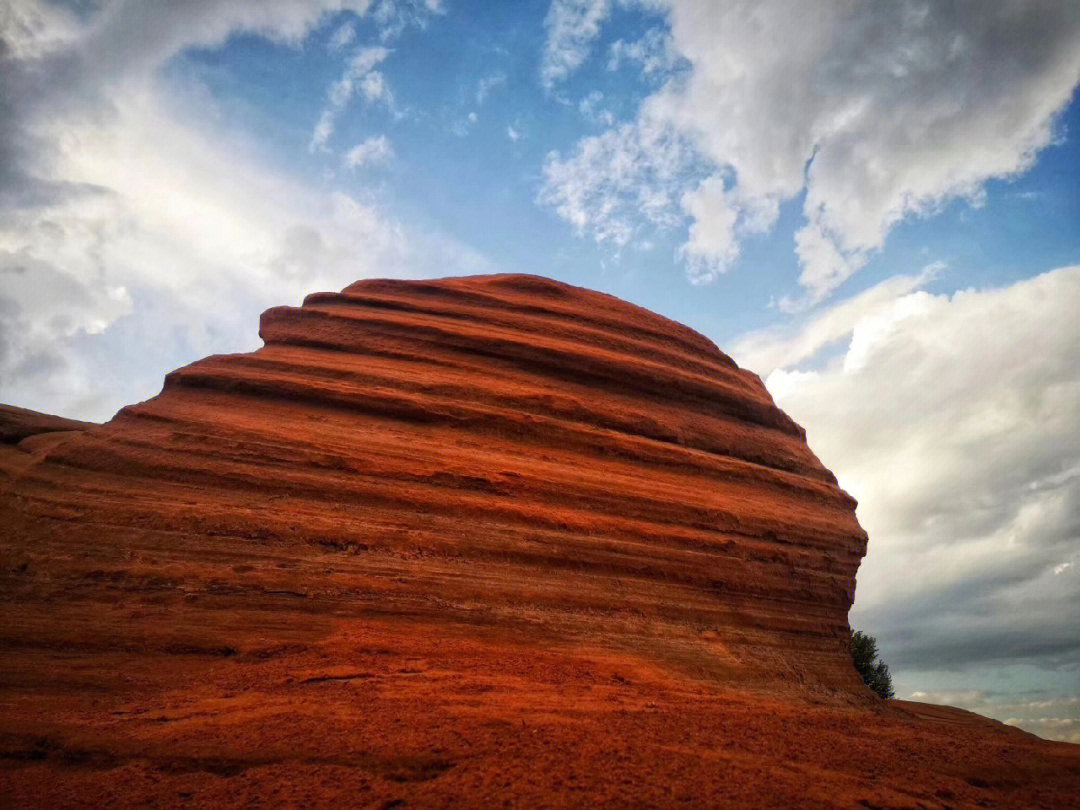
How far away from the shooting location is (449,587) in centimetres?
978

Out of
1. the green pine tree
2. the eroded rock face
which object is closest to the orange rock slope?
Answer: the eroded rock face

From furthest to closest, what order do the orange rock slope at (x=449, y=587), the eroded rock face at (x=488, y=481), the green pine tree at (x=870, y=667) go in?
the green pine tree at (x=870, y=667) → the eroded rock face at (x=488, y=481) → the orange rock slope at (x=449, y=587)

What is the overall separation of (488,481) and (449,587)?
7.82ft

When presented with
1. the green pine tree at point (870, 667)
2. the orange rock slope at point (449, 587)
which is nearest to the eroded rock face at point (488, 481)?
the orange rock slope at point (449, 587)

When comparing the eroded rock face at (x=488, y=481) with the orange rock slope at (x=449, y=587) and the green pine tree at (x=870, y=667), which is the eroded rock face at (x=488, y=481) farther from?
the green pine tree at (x=870, y=667)

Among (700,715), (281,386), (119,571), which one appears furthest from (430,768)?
(281,386)

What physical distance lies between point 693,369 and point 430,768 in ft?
45.6

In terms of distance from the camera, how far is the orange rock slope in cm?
542

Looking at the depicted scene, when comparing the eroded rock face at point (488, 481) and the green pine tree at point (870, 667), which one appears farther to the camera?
the green pine tree at point (870, 667)

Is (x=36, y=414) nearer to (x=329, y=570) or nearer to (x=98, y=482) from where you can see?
(x=98, y=482)

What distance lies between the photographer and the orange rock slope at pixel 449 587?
5422mm

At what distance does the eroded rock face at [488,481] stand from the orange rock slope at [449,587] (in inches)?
2.3

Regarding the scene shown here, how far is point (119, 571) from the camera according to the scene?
28.7 feet

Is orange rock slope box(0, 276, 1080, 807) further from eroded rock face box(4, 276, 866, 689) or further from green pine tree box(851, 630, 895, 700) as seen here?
green pine tree box(851, 630, 895, 700)
